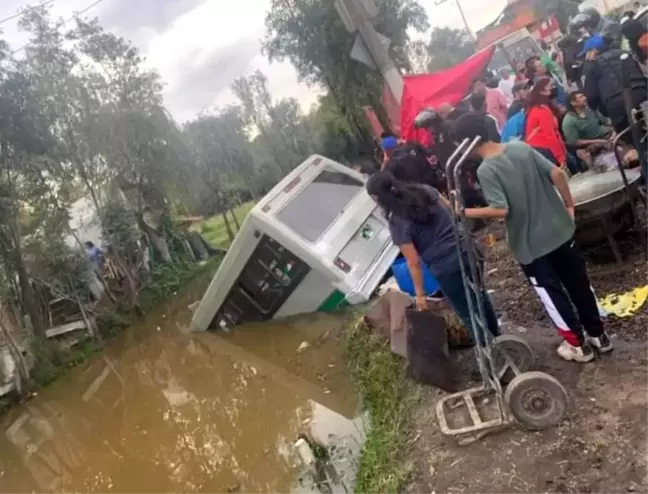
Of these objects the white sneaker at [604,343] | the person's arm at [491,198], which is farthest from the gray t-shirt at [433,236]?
the white sneaker at [604,343]

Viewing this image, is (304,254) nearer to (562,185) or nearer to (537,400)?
(562,185)

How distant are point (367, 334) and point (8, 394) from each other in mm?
9583

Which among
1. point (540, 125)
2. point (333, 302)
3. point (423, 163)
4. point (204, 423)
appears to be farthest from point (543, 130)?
point (204, 423)

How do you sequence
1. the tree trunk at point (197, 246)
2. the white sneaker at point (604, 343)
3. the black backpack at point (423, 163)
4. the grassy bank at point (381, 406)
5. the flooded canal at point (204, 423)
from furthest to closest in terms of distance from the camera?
1. the tree trunk at point (197, 246)
2. the black backpack at point (423, 163)
3. the flooded canal at point (204, 423)
4. the grassy bank at point (381, 406)
5. the white sneaker at point (604, 343)

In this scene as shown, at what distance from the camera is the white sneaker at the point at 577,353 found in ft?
13.5

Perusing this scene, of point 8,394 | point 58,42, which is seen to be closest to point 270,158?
point 58,42

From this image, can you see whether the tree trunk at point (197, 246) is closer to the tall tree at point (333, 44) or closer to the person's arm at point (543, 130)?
the tall tree at point (333, 44)

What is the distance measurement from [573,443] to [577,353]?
2.75 feet

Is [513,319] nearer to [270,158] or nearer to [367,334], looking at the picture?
[367,334]

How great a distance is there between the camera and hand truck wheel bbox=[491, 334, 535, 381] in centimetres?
427

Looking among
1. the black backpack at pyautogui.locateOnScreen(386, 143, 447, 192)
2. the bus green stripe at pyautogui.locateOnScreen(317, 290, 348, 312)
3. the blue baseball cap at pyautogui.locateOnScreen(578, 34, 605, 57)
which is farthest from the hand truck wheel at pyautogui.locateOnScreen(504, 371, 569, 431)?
the bus green stripe at pyautogui.locateOnScreen(317, 290, 348, 312)

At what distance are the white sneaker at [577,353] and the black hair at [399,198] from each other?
3.78 feet

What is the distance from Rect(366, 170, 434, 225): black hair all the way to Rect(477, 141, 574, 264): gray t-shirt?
2.03 ft

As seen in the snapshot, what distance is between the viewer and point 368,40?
1155cm
